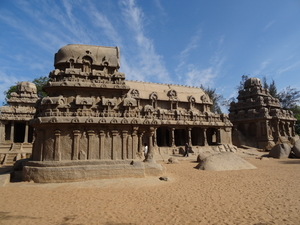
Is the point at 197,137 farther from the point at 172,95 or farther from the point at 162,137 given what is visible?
the point at 172,95

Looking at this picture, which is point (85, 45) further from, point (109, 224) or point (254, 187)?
point (254, 187)

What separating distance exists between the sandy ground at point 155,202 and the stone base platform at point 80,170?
522 millimetres

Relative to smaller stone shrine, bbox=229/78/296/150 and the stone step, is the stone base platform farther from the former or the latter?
smaller stone shrine, bbox=229/78/296/150

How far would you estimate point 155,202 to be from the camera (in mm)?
7684

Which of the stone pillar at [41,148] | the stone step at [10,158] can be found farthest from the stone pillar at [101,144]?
the stone step at [10,158]

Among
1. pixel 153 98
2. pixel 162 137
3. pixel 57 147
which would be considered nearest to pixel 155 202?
pixel 57 147

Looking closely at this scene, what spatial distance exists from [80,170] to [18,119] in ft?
69.4

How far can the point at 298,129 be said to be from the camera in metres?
45.2

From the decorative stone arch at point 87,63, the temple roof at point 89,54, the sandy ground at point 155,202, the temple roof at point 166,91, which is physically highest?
the temple roof at point 166,91

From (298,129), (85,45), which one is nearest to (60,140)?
(85,45)

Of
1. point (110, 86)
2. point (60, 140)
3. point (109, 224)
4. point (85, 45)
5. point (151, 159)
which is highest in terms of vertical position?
point (85, 45)

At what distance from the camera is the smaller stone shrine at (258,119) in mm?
30984

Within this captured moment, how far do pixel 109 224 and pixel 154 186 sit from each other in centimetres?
438

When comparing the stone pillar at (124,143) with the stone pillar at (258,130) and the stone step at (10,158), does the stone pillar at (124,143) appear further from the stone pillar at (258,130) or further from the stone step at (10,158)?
the stone pillar at (258,130)
